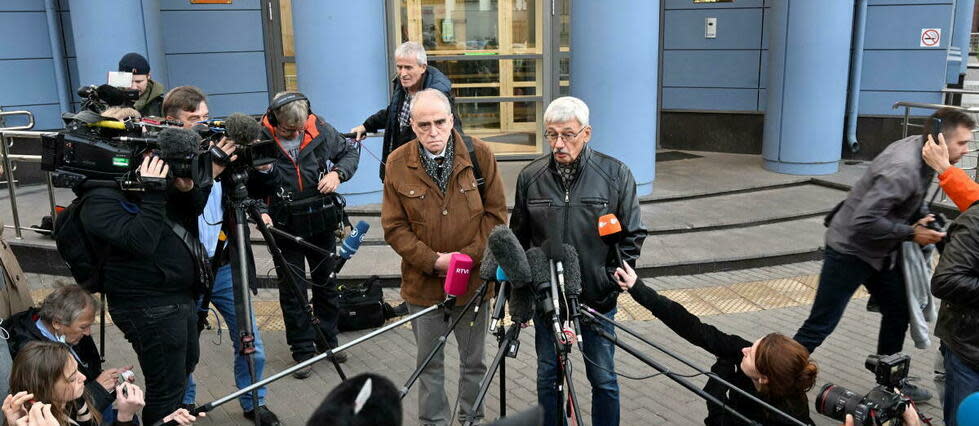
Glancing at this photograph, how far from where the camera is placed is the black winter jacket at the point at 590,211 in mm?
3703

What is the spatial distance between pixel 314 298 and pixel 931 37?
876 cm

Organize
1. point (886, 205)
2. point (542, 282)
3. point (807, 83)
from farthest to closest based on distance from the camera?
point (807, 83) < point (886, 205) < point (542, 282)

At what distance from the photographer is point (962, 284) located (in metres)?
3.34

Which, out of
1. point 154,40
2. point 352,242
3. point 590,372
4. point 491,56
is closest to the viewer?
point 590,372

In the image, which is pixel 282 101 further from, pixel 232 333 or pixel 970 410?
pixel 970 410

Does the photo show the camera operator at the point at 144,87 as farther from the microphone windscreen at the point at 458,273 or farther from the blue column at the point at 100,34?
the microphone windscreen at the point at 458,273

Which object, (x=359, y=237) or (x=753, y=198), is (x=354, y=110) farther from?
(x=753, y=198)

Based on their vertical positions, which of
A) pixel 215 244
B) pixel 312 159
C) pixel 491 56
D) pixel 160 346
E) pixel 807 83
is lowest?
pixel 160 346

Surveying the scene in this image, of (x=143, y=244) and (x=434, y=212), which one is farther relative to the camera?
(x=434, y=212)

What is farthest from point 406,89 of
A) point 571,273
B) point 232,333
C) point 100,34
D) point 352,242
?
point 100,34

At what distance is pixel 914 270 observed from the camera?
4227 mm

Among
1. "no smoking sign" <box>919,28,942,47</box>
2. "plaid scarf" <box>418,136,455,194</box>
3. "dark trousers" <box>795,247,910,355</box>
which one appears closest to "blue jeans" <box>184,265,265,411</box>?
"plaid scarf" <box>418,136,455,194</box>

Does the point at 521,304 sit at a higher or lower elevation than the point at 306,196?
lower

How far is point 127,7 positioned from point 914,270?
26.9ft
